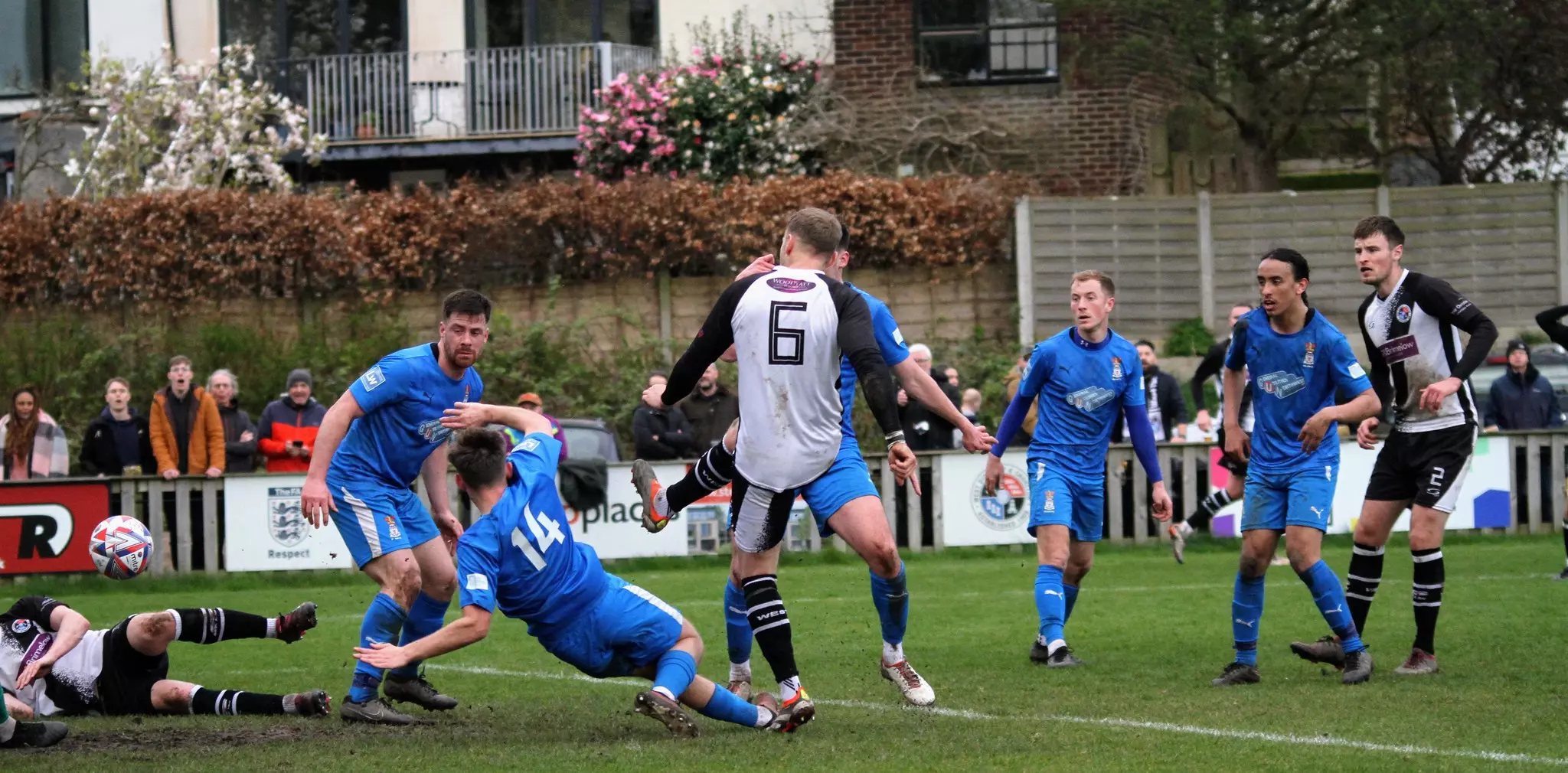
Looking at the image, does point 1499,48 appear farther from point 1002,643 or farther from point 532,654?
point 532,654

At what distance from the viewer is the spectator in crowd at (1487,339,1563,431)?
17.8 m

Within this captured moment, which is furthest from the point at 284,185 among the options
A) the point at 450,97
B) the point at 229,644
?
the point at 229,644

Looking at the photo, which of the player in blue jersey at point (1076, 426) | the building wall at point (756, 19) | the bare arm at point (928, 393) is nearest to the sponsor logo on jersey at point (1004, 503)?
the player in blue jersey at point (1076, 426)

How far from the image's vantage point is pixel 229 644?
11.6 metres

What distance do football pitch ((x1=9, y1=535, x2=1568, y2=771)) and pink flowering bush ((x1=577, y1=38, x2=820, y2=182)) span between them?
37.2 feet

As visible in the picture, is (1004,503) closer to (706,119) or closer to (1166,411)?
(1166,411)

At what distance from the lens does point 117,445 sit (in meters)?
16.6

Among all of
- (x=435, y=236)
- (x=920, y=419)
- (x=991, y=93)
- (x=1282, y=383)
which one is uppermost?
(x=991, y=93)

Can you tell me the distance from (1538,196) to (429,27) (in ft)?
55.7

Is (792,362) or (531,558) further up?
(792,362)

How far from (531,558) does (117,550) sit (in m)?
2.53

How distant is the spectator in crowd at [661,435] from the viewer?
16703 millimetres

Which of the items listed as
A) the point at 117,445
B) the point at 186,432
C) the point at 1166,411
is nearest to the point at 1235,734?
the point at 1166,411

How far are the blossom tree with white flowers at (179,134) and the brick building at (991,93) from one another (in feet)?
26.6
